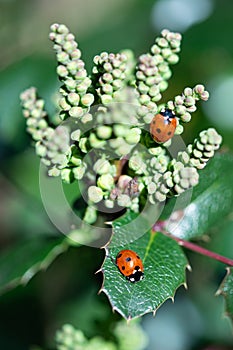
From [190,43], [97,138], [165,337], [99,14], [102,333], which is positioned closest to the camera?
[97,138]

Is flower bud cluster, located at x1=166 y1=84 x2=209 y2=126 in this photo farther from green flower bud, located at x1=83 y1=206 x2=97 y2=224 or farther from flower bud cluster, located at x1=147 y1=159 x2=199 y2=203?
green flower bud, located at x1=83 y1=206 x2=97 y2=224

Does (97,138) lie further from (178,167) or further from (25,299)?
(25,299)

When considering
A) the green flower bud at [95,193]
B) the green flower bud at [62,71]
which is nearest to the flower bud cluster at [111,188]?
the green flower bud at [95,193]

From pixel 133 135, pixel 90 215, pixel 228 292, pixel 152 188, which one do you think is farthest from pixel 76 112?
pixel 228 292

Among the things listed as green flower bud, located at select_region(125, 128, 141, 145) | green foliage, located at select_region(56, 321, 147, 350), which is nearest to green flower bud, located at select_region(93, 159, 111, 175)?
green flower bud, located at select_region(125, 128, 141, 145)

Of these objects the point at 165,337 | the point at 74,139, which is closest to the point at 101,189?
the point at 74,139

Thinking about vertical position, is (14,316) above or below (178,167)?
below

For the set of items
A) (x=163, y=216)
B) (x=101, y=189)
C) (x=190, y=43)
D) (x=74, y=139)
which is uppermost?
(x=190, y=43)
